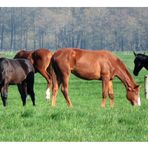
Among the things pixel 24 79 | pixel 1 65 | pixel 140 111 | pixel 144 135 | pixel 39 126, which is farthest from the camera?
pixel 24 79

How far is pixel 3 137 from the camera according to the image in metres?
9.07

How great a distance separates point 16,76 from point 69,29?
11129 centimetres

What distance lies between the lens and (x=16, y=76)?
54.3ft

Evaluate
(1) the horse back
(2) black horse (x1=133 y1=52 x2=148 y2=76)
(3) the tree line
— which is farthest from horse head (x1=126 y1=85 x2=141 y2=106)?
(3) the tree line

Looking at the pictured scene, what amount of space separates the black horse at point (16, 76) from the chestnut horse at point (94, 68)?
3.33ft

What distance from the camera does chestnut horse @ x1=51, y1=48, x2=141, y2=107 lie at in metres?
16.5

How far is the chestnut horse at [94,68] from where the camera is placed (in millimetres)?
16453

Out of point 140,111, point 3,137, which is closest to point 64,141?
point 3,137

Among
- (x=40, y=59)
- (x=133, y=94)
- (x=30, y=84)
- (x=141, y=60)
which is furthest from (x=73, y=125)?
(x=141, y=60)

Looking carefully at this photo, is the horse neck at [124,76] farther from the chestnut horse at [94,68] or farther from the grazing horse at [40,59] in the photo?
the grazing horse at [40,59]

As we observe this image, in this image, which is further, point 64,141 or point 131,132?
point 131,132

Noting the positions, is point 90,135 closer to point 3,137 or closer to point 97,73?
point 3,137

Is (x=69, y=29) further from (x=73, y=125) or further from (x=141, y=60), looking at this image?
(x=73, y=125)

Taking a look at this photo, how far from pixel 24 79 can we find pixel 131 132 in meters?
7.90
